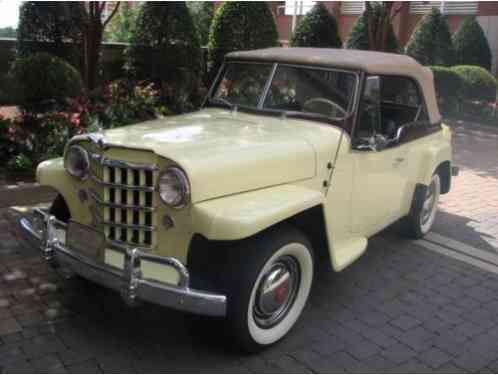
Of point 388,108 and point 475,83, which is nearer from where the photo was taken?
point 388,108

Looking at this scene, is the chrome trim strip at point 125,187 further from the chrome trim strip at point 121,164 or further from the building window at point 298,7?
the building window at point 298,7

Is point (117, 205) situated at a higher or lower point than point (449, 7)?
lower

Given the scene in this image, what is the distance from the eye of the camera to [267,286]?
3.37m

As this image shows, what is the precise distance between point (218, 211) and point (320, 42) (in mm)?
9607

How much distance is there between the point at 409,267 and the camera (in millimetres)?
4922

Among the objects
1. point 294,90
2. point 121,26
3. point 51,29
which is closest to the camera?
point 294,90

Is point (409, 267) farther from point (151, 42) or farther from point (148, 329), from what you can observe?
point (151, 42)

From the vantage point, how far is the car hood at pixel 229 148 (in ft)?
10.2

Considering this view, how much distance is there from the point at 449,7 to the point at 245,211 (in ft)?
52.9

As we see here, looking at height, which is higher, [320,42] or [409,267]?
[320,42]

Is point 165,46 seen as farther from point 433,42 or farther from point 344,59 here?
point 433,42

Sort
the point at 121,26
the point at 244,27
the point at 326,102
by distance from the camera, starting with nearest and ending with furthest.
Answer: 1. the point at 326,102
2. the point at 244,27
3. the point at 121,26

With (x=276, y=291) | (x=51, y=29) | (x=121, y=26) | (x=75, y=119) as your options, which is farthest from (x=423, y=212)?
(x=121, y=26)

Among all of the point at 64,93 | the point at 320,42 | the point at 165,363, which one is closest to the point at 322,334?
the point at 165,363
